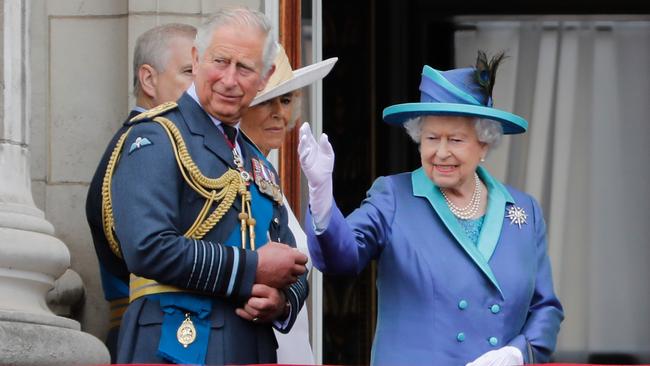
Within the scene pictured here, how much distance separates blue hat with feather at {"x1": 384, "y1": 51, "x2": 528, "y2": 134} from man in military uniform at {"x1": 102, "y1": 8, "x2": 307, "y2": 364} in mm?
465

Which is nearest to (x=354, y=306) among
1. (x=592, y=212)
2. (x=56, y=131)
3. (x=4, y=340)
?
(x=592, y=212)

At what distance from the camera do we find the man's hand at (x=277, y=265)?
607 cm

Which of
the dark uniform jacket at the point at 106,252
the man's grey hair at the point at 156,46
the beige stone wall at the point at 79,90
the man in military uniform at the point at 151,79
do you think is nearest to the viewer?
the dark uniform jacket at the point at 106,252

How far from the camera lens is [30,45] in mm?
7484

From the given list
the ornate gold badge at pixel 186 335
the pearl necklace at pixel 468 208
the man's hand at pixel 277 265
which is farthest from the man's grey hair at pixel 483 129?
the ornate gold badge at pixel 186 335

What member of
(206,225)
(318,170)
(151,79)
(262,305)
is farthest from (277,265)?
(151,79)

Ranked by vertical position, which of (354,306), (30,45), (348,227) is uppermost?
(30,45)

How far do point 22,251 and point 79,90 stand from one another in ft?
3.98

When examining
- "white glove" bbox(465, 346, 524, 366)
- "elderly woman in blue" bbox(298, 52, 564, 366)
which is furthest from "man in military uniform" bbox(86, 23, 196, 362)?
"white glove" bbox(465, 346, 524, 366)

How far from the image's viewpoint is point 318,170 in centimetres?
585

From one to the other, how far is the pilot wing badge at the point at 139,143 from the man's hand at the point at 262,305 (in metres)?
0.52

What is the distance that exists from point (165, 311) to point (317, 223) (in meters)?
0.51

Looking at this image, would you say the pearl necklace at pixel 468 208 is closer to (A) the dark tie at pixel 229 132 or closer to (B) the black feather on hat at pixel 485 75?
(B) the black feather on hat at pixel 485 75

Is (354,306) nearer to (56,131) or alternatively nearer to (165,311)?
(56,131)
